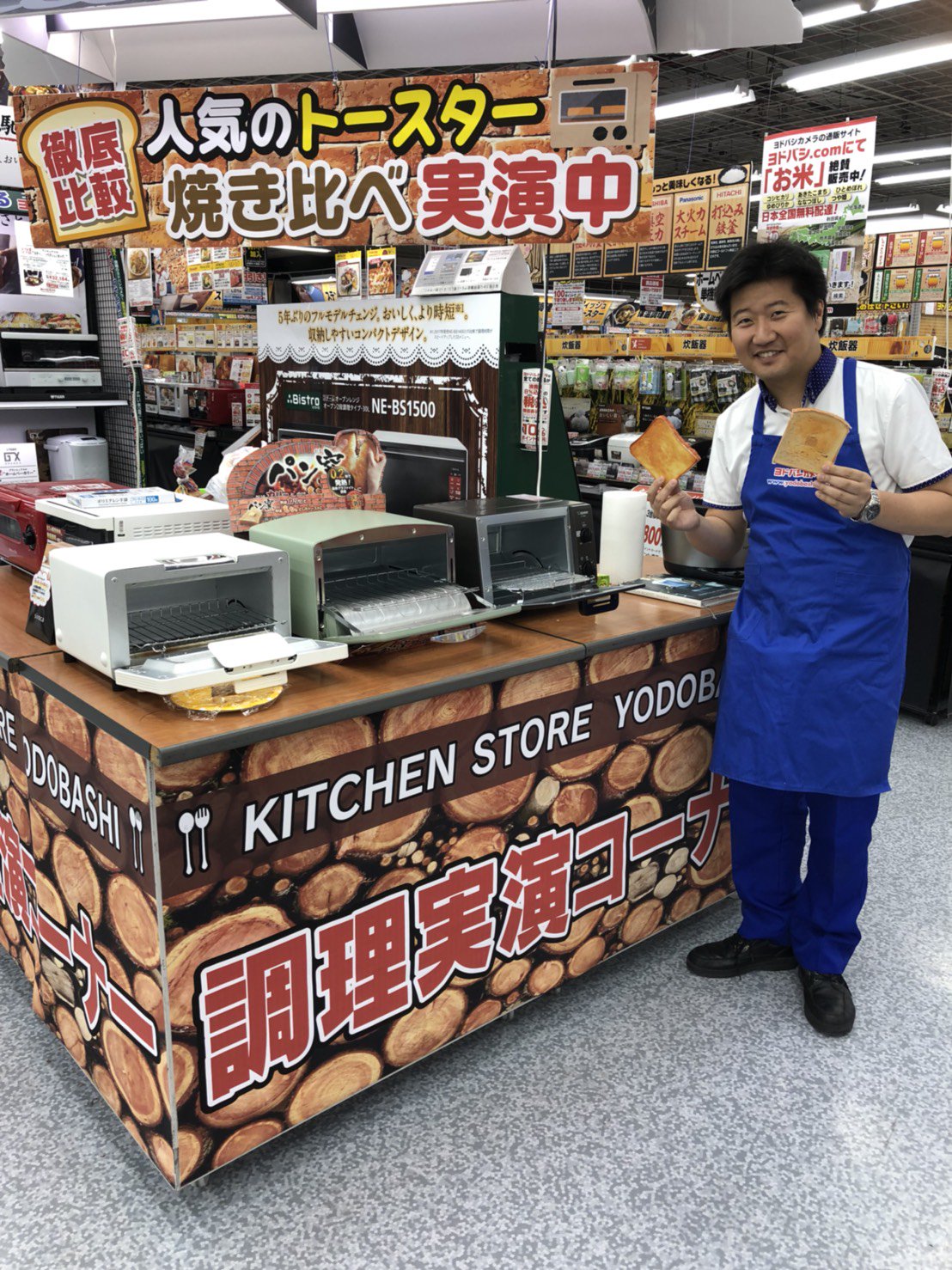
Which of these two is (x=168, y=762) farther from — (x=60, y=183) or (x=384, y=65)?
(x=384, y=65)

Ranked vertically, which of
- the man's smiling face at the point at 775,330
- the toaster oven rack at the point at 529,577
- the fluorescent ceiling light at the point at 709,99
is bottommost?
the toaster oven rack at the point at 529,577

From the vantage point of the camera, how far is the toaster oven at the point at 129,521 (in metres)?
2.07

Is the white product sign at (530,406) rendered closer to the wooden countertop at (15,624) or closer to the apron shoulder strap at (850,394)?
the apron shoulder strap at (850,394)

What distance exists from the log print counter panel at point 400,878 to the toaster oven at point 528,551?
190 millimetres

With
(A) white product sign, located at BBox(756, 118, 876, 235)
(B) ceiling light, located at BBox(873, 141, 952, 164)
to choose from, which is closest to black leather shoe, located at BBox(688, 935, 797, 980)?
(A) white product sign, located at BBox(756, 118, 876, 235)

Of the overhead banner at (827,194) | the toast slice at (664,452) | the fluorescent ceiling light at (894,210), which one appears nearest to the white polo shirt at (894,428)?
the toast slice at (664,452)

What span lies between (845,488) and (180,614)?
4.46 feet

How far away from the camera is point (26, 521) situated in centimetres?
234

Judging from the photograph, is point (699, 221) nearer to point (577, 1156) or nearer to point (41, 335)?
point (41, 335)

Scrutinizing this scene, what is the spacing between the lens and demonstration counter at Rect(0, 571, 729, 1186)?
1626mm

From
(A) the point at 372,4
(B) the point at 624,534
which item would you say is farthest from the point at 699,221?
(B) the point at 624,534

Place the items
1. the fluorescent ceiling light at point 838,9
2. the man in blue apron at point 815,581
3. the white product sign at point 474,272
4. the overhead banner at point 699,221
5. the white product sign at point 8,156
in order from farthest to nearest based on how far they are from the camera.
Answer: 1. the fluorescent ceiling light at point 838,9
2. the overhead banner at point 699,221
3. the white product sign at point 8,156
4. the white product sign at point 474,272
5. the man in blue apron at point 815,581

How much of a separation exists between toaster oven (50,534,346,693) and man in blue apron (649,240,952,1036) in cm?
97

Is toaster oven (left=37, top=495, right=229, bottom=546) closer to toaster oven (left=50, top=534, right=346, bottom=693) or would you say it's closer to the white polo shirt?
toaster oven (left=50, top=534, right=346, bottom=693)
